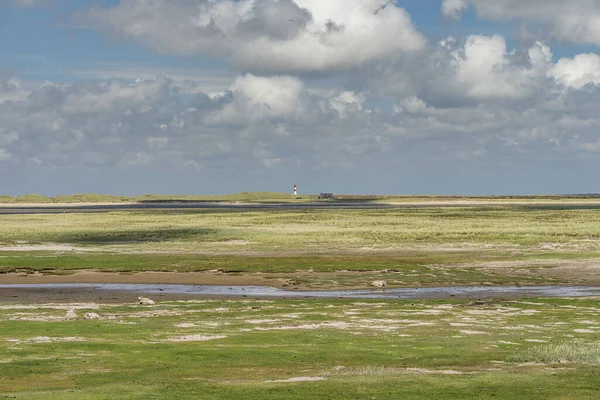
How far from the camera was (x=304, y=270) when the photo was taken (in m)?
58.2

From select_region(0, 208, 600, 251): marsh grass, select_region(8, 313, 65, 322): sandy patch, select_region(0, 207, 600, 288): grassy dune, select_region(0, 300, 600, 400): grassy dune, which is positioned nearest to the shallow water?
select_region(0, 207, 600, 288): grassy dune

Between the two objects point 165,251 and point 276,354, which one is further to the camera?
point 165,251

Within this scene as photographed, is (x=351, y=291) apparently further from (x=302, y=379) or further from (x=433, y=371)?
(x=302, y=379)

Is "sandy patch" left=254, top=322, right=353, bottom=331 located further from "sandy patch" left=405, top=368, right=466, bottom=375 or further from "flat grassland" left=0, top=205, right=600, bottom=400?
"sandy patch" left=405, top=368, right=466, bottom=375

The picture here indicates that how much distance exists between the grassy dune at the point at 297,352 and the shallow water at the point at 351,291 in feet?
20.3

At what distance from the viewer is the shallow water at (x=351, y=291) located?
1769 inches

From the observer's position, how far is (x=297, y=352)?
2555 cm

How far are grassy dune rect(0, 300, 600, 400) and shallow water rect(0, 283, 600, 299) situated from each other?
243 inches

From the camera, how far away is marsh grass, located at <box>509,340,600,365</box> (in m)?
23.8

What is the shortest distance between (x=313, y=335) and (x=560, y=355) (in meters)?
8.49

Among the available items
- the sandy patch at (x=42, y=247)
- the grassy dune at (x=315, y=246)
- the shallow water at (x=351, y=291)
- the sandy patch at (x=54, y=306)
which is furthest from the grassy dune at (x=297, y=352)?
the sandy patch at (x=42, y=247)

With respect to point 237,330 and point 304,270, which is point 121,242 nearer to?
point 304,270

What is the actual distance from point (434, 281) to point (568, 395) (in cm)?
3291

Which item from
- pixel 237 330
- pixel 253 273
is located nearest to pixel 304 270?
pixel 253 273
